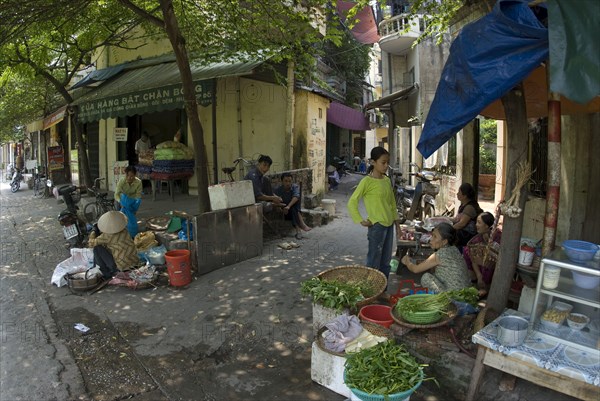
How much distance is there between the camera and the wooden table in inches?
106

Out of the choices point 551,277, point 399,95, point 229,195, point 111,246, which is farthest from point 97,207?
point 399,95

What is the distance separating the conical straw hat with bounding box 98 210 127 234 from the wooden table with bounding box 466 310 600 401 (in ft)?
16.9

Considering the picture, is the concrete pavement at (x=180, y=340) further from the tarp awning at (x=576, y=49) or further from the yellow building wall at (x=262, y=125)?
the yellow building wall at (x=262, y=125)

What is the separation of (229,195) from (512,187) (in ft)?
14.6

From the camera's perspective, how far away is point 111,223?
245 inches

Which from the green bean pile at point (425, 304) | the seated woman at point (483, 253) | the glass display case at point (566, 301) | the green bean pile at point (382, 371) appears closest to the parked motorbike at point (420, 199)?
the seated woman at point (483, 253)

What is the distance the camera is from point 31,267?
24.2 ft

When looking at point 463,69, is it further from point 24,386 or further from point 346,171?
point 346,171

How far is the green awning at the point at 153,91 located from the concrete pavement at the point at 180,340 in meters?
3.71

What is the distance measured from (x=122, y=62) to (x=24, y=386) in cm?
1331

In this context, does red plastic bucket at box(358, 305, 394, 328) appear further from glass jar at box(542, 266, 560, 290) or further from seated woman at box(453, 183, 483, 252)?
seated woman at box(453, 183, 483, 252)

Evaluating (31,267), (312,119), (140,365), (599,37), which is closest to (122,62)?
(312,119)

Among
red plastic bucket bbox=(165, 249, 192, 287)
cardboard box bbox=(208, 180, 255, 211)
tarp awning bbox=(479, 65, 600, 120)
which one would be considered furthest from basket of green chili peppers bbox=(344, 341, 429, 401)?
cardboard box bbox=(208, 180, 255, 211)

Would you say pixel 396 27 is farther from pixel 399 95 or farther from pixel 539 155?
pixel 539 155
